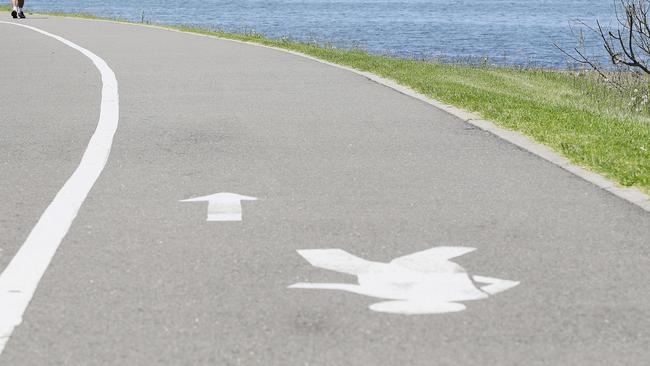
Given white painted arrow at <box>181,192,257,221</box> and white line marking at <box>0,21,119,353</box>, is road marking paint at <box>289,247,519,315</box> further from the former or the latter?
white line marking at <box>0,21,119,353</box>

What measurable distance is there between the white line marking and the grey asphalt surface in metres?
0.09

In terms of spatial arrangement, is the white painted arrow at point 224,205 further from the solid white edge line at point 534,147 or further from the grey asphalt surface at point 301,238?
the solid white edge line at point 534,147

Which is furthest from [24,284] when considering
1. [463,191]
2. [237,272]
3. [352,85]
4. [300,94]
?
[352,85]

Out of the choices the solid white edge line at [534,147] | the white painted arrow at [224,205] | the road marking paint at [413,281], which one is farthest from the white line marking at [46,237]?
the solid white edge line at [534,147]

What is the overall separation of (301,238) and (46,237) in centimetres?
161

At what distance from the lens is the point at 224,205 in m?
8.41

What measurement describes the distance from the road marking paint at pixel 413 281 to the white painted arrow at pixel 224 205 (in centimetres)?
113

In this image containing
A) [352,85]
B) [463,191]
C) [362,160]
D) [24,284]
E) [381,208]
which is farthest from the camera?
[352,85]

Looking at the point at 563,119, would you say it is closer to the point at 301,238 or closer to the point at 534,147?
the point at 534,147

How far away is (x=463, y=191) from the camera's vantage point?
8984 mm

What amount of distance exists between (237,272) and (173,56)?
17496 mm

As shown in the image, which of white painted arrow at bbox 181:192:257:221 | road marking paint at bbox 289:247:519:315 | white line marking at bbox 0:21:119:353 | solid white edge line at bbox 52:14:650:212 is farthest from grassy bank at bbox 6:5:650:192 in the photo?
white line marking at bbox 0:21:119:353

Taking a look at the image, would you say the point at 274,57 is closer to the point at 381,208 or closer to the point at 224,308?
the point at 381,208

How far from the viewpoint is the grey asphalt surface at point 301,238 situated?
17.5ft
